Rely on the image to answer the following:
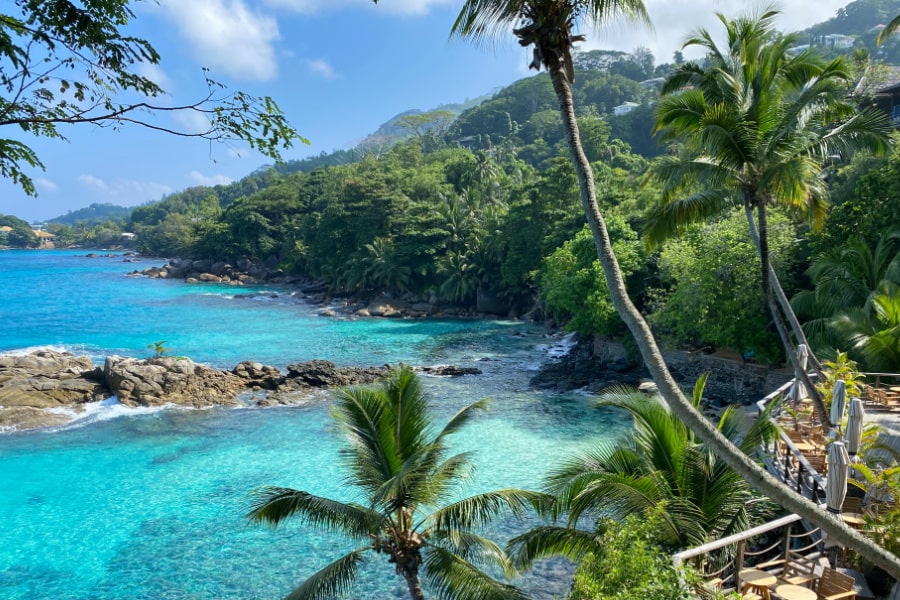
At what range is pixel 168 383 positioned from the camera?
26.1 metres

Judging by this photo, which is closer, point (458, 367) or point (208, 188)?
point (458, 367)

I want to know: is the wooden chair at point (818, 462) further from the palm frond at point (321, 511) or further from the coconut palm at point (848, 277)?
the coconut palm at point (848, 277)

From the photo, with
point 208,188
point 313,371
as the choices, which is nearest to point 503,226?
point 313,371

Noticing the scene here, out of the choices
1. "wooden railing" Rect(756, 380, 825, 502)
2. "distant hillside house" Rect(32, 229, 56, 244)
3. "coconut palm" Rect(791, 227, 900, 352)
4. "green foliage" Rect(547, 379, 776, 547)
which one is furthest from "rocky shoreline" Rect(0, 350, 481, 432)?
"distant hillside house" Rect(32, 229, 56, 244)

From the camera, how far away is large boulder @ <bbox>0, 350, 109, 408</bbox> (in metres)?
24.5

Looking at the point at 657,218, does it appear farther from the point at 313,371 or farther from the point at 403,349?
the point at 403,349

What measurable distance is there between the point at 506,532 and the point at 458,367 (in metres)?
16.2

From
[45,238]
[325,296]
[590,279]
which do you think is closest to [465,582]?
[590,279]

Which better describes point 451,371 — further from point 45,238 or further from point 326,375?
point 45,238

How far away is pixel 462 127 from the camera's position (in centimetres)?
11619

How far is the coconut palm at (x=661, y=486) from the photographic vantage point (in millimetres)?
7719

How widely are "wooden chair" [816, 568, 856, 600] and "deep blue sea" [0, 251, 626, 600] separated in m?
6.23

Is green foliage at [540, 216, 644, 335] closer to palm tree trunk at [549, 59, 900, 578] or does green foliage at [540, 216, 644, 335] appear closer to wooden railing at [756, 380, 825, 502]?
wooden railing at [756, 380, 825, 502]

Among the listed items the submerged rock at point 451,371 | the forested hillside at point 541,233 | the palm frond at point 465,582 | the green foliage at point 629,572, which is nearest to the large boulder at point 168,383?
the submerged rock at point 451,371
